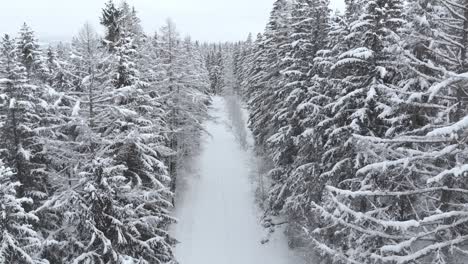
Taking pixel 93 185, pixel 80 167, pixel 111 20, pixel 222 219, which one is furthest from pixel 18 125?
pixel 222 219

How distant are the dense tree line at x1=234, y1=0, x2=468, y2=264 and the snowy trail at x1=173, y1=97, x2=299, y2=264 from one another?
7.40 ft

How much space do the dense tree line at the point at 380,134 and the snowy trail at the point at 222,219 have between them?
88.8 inches

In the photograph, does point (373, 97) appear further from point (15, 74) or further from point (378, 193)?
point (15, 74)

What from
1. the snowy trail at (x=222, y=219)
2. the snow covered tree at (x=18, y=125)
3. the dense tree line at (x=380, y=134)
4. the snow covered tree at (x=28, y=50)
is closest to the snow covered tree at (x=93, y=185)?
the snow covered tree at (x=18, y=125)

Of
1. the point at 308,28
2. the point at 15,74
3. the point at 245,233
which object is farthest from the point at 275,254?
the point at 15,74

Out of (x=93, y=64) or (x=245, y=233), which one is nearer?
(x=93, y=64)

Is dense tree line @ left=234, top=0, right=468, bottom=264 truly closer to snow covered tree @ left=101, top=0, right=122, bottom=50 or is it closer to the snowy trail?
the snowy trail

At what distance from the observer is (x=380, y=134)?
50.3 feet

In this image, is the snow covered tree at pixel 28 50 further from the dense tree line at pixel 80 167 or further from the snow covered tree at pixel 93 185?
the snow covered tree at pixel 93 185

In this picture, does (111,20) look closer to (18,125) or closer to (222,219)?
(18,125)

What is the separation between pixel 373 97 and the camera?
14258mm

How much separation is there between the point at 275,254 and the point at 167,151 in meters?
9.87

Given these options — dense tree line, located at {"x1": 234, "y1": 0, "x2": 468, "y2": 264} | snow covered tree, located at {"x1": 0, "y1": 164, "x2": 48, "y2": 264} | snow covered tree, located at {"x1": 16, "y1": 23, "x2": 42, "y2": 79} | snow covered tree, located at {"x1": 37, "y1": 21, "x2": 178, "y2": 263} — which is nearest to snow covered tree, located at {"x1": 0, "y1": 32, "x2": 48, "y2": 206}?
snow covered tree, located at {"x1": 37, "y1": 21, "x2": 178, "y2": 263}

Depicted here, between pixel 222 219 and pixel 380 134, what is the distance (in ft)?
58.8
